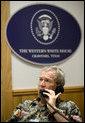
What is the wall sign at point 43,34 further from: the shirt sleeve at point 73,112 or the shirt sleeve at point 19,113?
the shirt sleeve at point 73,112

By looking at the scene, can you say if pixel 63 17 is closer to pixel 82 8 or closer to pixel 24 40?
pixel 82 8

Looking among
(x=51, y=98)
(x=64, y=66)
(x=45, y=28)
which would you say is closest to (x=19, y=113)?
(x=51, y=98)

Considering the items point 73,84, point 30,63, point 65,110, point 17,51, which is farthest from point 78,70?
point 65,110

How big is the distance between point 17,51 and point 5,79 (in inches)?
13.9

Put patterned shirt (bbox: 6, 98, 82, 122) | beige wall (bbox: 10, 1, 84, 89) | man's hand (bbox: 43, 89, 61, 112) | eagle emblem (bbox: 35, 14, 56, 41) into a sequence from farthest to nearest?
eagle emblem (bbox: 35, 14, 56, 41) < beige wall (bbox: 10, 1, 84, 89) < patterned shirt (bbox: 6, 98, 82, 122) < man's hand (bbox: 43, 89, 61, 112)

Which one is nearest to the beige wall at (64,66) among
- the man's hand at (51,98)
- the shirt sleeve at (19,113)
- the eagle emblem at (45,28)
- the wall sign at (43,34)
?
the wall sign at (43,34)

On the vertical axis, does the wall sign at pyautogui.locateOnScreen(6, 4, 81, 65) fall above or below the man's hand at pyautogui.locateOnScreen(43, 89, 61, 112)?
above

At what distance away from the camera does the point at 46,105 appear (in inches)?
69.0

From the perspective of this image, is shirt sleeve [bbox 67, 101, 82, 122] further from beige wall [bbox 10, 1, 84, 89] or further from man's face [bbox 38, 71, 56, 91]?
beige wall [bbox 10, 1, 84, 89]

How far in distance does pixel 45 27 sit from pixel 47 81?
36.8 inches

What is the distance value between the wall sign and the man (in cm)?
67

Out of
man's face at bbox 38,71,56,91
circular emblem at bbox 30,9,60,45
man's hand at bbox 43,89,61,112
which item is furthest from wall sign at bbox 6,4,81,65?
man's hand at bbox 43,89,61,112

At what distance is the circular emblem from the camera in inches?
97.5

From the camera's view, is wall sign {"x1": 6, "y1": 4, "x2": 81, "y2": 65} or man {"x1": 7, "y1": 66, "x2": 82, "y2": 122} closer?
man {"x1": 7, "y1": 66, "x2": 82, "y2": 122}
